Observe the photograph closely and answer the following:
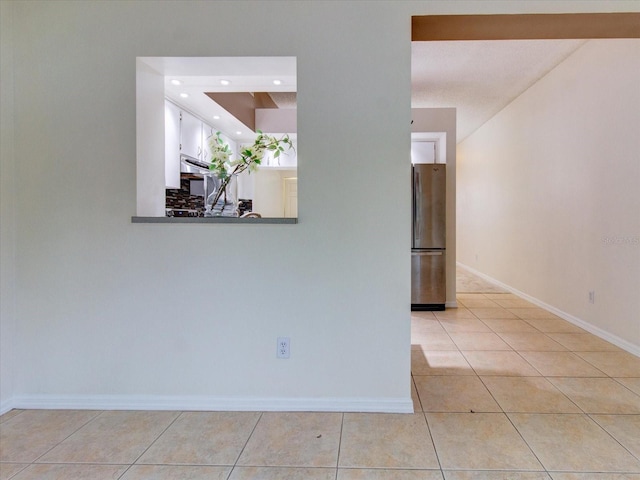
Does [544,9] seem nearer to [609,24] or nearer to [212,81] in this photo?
[609,24]

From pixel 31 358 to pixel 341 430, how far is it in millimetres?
1795

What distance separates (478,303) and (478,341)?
1.49 metres

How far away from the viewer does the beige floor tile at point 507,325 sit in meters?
3.25

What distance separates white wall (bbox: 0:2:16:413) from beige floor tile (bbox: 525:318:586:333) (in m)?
4.12

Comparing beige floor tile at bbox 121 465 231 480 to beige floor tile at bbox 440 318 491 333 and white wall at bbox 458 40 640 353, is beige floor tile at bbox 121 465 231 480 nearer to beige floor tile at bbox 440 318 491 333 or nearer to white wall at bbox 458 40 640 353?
beige floor tile at bbox 440 318 491 333

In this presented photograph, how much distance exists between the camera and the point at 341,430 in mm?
1716

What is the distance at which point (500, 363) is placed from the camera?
2.50 m

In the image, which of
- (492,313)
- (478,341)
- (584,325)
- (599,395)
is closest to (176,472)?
(599,395)

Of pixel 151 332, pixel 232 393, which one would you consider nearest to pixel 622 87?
pixel 232 393

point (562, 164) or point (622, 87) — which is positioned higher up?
point (622, 87)

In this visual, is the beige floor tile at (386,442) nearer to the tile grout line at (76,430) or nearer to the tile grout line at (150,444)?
the tile grout line at (150,444)

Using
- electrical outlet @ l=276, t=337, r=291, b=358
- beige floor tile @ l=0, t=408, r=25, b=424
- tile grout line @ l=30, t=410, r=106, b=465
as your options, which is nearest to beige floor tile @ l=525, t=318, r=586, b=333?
electrical outlet @ l=276, t=337, r=291, b=358

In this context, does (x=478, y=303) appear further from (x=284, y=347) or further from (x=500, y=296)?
(x=284, y=347)

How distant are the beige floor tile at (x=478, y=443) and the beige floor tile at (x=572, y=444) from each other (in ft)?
0.23
